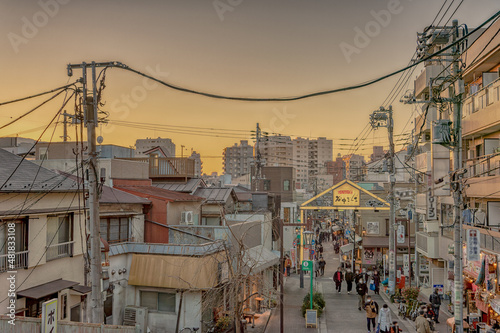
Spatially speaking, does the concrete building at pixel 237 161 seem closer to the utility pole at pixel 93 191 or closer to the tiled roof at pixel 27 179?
the tiled roof at pixel 27 179

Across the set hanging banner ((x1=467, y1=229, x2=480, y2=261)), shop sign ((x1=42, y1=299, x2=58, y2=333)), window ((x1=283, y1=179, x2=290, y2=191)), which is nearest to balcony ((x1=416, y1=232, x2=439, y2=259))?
hanging banner ((x1=467, y1=229, x2=480, y2=261))

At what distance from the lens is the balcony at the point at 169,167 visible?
31672 millimetres

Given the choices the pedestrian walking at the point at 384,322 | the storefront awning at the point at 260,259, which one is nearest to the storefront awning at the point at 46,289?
the storefront awning at the point at 260,259

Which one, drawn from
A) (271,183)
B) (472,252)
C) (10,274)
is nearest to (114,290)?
(10,274)

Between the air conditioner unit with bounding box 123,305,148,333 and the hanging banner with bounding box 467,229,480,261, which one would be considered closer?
the hanging banner with bounding box 467,229,480,261

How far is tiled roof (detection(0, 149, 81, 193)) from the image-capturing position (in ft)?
45.4

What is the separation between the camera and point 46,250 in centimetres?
1473

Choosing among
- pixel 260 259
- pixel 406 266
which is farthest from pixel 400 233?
pixel 260 259

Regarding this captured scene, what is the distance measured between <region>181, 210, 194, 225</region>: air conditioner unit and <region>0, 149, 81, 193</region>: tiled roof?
8.03m

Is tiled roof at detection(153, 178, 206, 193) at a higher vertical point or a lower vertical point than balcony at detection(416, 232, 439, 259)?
higher

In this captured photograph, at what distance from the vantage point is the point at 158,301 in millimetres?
18656

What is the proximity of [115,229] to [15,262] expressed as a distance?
22.8ft

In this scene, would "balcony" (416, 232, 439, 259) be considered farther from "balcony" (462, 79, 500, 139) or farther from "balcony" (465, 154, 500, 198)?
"balcony" (462, 79, 500, 139)

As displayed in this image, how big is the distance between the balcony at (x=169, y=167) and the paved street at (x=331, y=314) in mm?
11177
